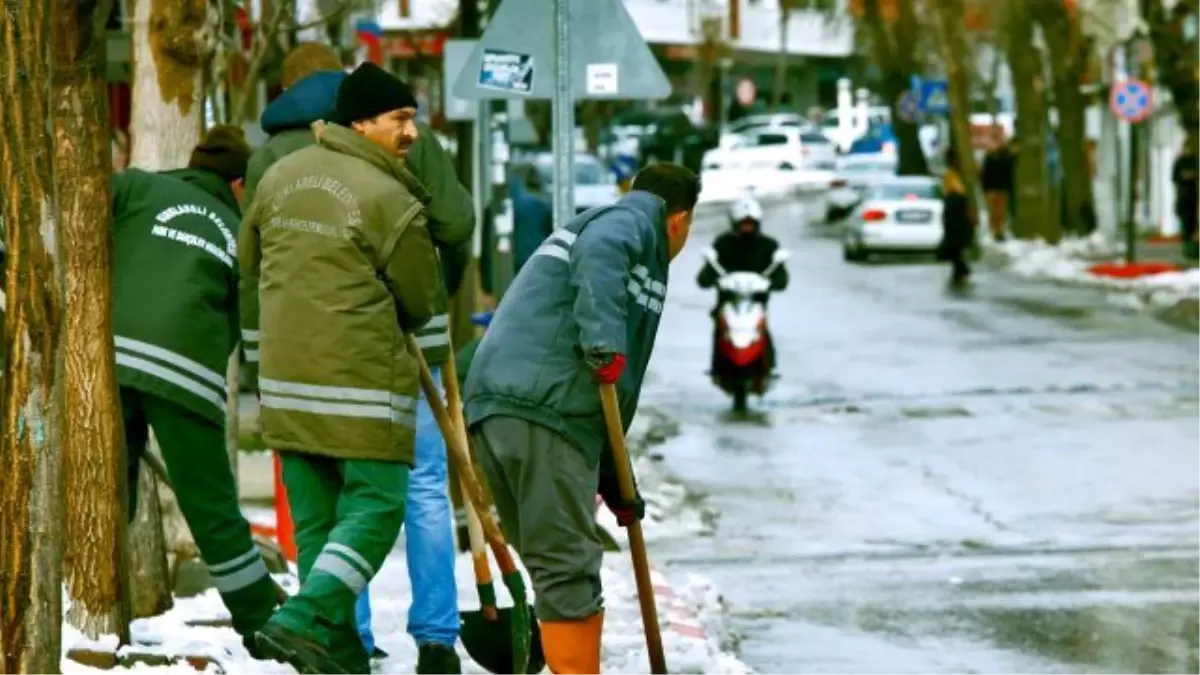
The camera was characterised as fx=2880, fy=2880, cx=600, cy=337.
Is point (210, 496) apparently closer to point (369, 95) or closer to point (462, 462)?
point (462, 462)

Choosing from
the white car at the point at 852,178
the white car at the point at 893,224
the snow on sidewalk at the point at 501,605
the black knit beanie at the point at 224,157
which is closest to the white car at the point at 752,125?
the white car at the point at 852,178

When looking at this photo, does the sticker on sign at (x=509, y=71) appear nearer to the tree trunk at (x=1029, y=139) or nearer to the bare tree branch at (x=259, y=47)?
the bare tree branch at (x=259, y=47)

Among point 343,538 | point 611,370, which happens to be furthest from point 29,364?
point 611,370

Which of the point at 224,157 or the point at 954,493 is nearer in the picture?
the point at 224,157

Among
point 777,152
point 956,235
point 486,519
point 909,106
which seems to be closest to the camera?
point 486,519

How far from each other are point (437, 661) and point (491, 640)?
0.27 meters

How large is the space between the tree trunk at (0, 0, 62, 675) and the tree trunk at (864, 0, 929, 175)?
4985 centimetres

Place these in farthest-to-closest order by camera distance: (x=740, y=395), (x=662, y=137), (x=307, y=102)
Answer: (x=662, y=137)
(x=740, y=395)
(x=307, y=102)

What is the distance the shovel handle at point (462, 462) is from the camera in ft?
26.2

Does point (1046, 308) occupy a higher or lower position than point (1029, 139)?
lower

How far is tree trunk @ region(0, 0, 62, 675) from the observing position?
21.0 ft

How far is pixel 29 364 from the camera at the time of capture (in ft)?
21.4

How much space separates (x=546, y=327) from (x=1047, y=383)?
14.4 m

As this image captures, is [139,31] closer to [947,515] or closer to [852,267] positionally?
[947,515]
